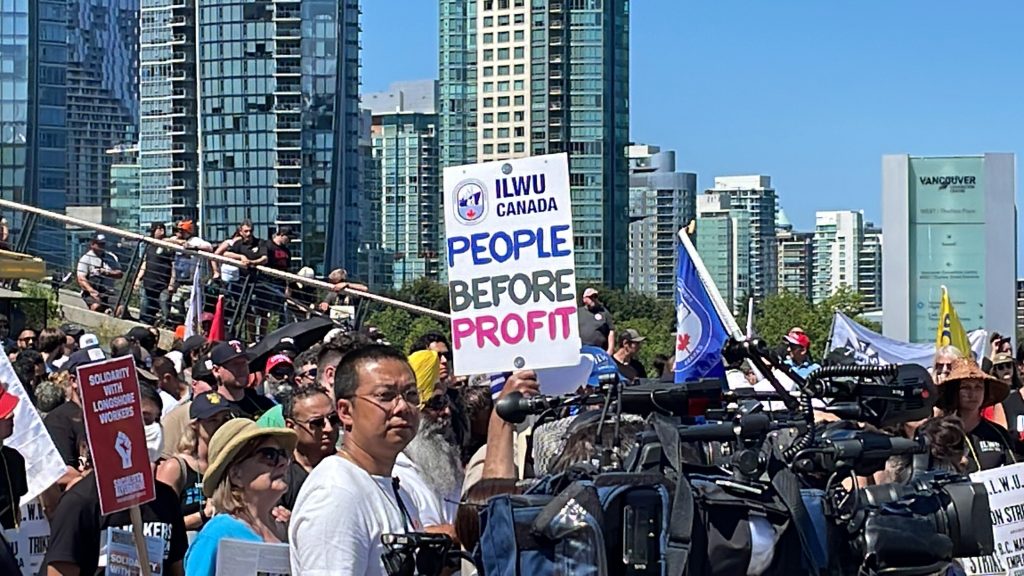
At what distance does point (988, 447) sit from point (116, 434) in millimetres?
4371

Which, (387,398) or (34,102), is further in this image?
(34,102)

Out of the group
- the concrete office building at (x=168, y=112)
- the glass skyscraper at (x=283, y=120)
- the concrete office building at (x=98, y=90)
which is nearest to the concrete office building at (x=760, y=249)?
the glass skyscraper at (x=283, y=120)

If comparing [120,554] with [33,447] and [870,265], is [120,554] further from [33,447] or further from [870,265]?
[870,265]

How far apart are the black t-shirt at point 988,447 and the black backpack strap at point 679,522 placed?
4.65 metres

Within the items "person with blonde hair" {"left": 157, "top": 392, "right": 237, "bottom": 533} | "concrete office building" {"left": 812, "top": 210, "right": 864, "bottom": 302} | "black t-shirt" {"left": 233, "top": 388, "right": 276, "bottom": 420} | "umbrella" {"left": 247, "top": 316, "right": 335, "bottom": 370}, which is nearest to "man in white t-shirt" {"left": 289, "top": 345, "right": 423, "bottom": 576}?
"person with blonde hair" {"left": 157, "top": 392, "right": 237, "bottom": 533}

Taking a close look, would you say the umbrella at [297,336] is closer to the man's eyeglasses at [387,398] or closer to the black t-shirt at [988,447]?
the black t-shirt at [988,447]

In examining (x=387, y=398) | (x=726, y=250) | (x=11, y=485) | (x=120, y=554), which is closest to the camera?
Result: (x=387, y=398)

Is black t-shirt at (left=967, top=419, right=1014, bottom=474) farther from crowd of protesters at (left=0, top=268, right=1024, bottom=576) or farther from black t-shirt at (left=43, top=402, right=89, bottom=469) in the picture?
black t-shirt at (left=43, top=402, right=89, bottom=469)

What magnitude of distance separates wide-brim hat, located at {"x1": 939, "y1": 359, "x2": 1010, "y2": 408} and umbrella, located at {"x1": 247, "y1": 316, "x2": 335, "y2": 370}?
208 inches

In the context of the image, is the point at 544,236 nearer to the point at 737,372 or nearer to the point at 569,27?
the point at 737,372

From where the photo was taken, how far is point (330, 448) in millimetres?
7805

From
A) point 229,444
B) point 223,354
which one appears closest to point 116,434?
point 229,444

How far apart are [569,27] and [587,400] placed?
16524 cm

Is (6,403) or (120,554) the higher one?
(6,403)
